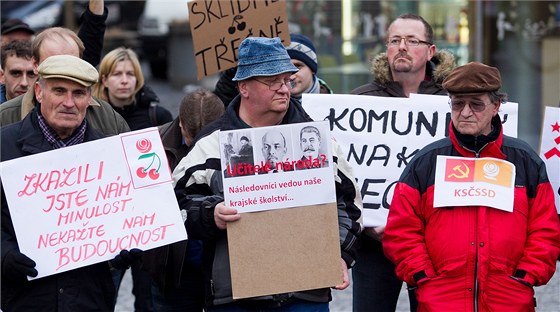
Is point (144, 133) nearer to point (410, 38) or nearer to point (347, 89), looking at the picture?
point (410, 38)

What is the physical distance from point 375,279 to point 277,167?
1276 millimetres

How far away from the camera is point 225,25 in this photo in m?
5.93

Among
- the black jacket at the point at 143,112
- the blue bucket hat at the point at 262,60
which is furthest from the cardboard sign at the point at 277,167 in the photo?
the black jacket at the point at 143,112

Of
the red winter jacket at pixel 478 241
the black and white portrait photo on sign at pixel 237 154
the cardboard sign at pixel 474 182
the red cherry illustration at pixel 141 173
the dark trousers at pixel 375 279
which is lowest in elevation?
the dark trousers at pixel 375 279

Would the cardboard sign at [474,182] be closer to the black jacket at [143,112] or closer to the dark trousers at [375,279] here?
the dark trousers at [375,279]

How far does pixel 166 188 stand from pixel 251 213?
0.38 metres

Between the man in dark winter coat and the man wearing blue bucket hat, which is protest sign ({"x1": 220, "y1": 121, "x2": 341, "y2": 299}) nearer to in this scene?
the man wearing blue bucket hat

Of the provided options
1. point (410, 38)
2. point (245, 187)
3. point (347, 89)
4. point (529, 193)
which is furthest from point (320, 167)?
point (347, 89)

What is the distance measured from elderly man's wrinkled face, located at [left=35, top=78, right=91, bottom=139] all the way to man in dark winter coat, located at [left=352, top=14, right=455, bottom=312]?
157 cm

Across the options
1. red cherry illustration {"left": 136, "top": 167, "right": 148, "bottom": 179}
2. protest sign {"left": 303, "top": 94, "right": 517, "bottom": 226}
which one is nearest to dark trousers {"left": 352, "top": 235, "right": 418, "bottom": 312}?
protest sign {"left": 303, "top": 94, "right": 517, "bottom": 226}

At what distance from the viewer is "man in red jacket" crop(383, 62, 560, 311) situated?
4273 millimetres

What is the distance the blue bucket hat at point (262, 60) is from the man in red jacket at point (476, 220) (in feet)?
2.33

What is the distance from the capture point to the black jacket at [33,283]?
416cm

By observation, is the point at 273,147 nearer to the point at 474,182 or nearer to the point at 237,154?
the point at 237,154
